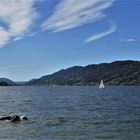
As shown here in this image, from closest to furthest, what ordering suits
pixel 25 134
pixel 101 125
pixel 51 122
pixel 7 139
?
pixel 7 139 < pixel 25 134 < pixel 101 125 < pixel 51 122

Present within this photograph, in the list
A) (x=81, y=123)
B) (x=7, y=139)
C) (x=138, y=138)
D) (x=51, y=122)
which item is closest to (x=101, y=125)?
(x=81, y=123)

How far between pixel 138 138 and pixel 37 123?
19.5 meters

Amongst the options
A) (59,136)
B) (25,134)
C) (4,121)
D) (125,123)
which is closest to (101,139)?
(59,136)

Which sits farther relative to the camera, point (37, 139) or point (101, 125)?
point (101, 125)

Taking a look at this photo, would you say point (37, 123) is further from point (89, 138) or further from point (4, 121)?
point (89, 138)

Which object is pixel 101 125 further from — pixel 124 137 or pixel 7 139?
pixel 7 139

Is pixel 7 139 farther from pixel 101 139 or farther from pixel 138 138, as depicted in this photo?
pixel 138 138

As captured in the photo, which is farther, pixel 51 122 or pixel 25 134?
pixel 51 122

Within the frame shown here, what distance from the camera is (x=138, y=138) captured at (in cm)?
4597

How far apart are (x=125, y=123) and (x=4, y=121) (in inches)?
738

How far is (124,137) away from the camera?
A: 47188mm

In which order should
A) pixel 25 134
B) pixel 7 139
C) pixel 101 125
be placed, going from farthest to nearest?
1. pixel 101 125
2. pixel 25 134
3. pixel 7 139

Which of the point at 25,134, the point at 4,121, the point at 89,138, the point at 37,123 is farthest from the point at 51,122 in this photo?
the point at 89,138

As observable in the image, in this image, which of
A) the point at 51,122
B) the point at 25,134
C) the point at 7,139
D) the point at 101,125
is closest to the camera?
the point at 7,139
